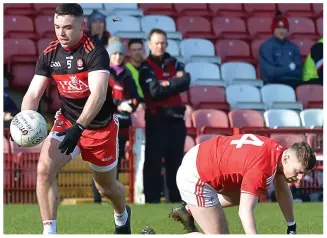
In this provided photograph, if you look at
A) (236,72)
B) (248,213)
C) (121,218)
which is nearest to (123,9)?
(236,72)

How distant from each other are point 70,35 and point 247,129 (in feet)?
19.9

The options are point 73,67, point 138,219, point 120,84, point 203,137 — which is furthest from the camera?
point 203,137

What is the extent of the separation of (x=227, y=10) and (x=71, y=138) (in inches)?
464

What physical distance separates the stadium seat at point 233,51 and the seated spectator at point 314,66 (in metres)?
1.38

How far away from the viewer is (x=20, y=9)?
18.0 m

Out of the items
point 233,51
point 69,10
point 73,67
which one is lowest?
point 73,67

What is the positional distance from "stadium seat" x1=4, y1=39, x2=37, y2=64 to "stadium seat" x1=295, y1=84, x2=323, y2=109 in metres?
4.65

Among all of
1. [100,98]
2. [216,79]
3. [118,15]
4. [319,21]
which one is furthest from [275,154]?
[319,21]

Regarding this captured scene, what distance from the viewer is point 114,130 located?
9.17 metres

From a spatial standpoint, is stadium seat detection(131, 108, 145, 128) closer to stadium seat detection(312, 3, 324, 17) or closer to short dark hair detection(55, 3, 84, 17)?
stadium seat detection(312, 3, 324, 17)

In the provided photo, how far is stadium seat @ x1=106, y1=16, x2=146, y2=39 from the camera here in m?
17.6

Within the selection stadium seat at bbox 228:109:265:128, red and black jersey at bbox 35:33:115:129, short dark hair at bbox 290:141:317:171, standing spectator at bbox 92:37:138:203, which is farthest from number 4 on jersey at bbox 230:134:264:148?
stadium seat at bbox 228:109:265:128

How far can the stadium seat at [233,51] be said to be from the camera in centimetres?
1850

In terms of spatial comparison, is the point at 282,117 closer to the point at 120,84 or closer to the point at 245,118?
the point at 245,118
